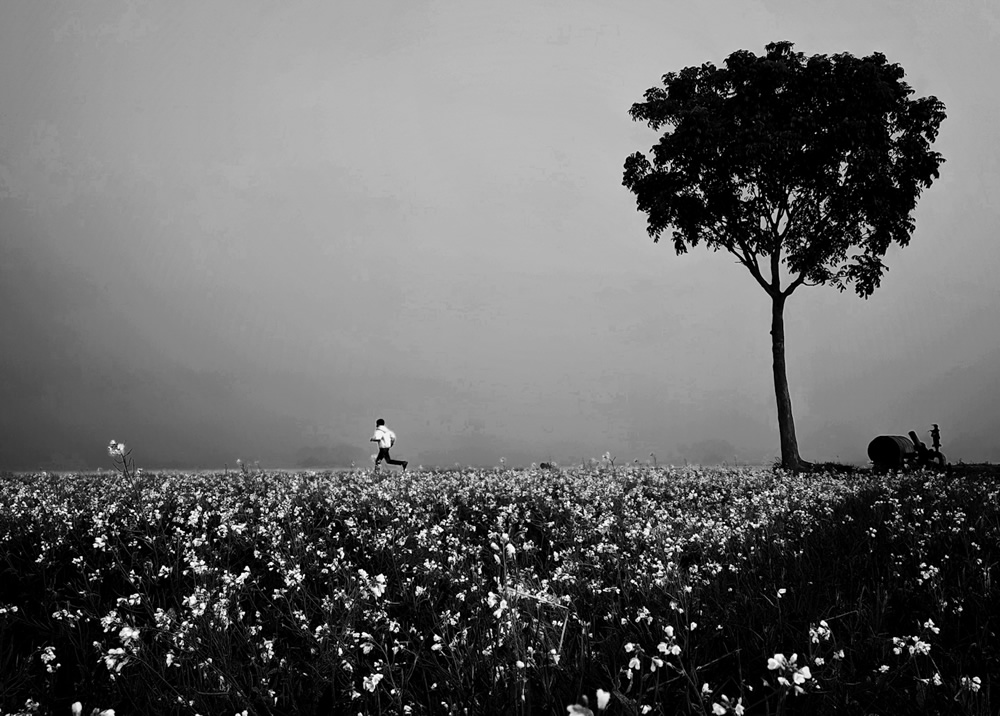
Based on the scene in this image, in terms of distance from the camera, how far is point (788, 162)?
26.2 metres

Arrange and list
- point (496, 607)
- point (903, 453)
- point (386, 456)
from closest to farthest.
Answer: point (496, 607), point (903, 453), point (386, 456)

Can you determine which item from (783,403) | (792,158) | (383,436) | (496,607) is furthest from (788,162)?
(496,607)

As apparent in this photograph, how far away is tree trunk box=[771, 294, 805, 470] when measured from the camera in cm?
2541

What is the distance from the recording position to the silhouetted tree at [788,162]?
25859mm

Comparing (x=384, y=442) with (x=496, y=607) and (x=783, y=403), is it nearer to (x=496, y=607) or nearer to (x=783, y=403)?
(x=783, y=403)

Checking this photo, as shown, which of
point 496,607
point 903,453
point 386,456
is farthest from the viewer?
point 386,456

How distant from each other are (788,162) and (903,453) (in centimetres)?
1158

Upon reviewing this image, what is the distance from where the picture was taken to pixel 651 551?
23.8ft

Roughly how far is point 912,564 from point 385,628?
525cm

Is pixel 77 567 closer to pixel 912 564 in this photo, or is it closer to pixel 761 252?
pixel 912 564

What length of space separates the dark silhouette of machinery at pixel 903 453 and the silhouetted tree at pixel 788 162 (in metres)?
2.71

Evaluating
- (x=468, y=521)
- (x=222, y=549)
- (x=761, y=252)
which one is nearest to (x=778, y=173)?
(x=761, y=252)

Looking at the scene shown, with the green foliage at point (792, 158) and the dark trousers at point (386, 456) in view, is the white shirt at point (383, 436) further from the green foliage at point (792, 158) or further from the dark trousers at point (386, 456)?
the green foliage at point (792, 158)

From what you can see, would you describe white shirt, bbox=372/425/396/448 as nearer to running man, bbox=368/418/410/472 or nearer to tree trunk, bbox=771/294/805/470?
running man, bbox=368/418/410/472
